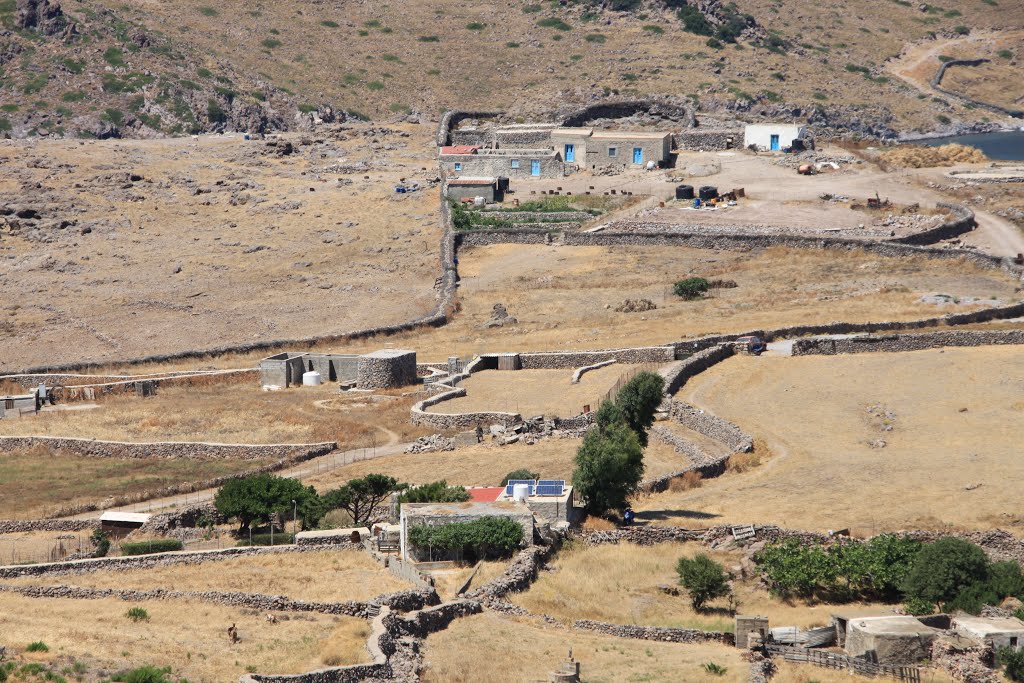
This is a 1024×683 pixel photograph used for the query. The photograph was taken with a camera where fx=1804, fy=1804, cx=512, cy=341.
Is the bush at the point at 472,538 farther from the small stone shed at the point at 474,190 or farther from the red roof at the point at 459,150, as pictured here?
the red roof at the point at 459,150

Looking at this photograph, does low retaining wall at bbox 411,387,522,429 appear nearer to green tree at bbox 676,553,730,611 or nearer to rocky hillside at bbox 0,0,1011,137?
green tree at bbox 676,553,730,611

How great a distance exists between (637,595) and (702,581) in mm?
1696

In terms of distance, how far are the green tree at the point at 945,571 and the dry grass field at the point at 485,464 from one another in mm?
14628

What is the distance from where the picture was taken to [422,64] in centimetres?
15325

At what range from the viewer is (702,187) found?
10712 centimetres

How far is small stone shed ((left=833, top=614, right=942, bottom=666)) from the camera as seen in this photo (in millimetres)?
35688

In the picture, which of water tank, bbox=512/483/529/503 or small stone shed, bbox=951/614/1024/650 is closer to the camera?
small stone shed, bbox=951/614/1024/650

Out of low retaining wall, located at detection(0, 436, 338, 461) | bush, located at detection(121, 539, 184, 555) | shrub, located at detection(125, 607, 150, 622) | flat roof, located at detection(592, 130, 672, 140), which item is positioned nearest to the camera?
shrub, located at detection(125, 607, 150, 622)

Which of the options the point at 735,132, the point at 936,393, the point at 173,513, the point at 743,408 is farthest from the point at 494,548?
the point at 735,132

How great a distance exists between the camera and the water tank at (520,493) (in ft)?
153

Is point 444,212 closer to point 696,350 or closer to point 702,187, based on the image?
point 702,187

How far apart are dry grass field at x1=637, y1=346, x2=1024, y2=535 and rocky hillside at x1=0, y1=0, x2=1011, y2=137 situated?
2614 inches

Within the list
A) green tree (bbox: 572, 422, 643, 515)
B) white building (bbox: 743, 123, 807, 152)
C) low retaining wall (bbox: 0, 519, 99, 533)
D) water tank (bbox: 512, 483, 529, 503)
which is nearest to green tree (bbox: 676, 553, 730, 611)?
water tank (bbox: 512, 483, 529, 503)

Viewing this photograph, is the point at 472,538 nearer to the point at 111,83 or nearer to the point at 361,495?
the point at 361,495
